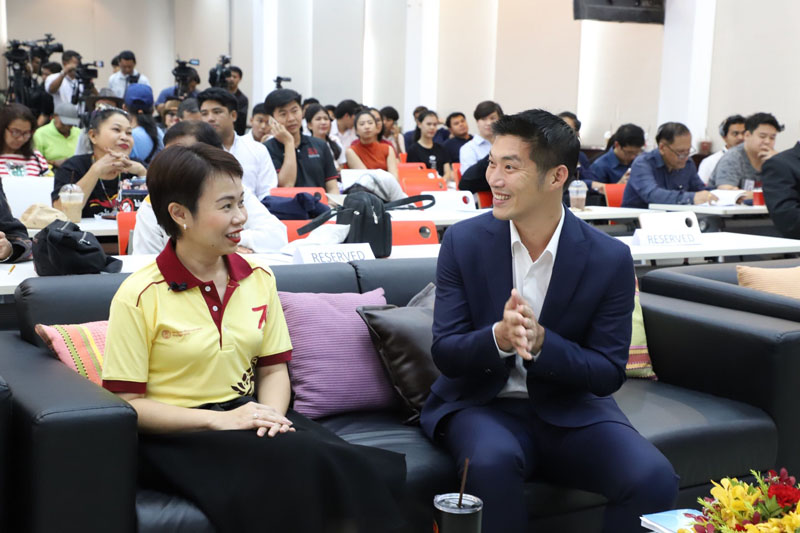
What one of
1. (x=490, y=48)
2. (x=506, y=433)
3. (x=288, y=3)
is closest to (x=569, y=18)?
(x=490, y=48)

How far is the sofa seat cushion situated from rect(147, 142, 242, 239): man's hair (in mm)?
1281

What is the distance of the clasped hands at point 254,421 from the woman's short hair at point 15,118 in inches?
158

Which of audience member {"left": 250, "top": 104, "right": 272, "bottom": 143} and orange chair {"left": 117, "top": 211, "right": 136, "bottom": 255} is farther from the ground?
audience member {"left": 250, "top": 104, "right": 272, "bottom": 143}

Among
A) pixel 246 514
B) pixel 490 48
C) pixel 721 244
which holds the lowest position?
pixel 246 514

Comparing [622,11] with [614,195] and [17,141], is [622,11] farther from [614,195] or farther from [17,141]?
[17,141]

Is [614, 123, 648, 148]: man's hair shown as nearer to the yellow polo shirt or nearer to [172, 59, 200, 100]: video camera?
the yellow polo shirt

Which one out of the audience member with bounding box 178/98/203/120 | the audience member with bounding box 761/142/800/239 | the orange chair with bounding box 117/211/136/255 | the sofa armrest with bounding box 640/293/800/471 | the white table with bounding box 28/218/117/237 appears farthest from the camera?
the audience member with bounding box 178/98/203/120

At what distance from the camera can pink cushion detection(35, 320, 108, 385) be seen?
2.14m

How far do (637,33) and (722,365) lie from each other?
855 cm

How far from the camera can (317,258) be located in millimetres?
2955

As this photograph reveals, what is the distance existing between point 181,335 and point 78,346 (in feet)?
1.16

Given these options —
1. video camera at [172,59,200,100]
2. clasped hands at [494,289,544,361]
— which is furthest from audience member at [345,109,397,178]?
clasped hands at [494,289,544,361]

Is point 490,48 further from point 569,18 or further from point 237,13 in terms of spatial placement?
point 237,13

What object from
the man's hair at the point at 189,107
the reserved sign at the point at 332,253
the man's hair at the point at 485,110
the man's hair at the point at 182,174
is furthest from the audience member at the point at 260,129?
the man's hair at the point at 182,174
